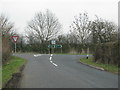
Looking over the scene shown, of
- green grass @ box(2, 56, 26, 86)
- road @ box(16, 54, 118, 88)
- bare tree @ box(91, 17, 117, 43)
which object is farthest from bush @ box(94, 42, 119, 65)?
bare tree @ box(91, 17, 117, 43)

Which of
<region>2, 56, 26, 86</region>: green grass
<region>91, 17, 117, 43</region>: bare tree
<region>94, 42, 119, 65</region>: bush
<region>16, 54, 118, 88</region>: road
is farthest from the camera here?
<region>91, 17, 117, 43</region>: bare tree

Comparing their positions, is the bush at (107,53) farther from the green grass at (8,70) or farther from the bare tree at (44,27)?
the bare tree at (44,27)

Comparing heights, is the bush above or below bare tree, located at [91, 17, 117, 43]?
below

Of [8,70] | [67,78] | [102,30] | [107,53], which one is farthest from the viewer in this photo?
[102,30]

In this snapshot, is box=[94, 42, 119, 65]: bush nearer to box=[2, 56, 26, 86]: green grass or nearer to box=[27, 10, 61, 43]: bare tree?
box=[2, 56, 26, 86]: green grass

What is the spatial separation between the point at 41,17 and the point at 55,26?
516 centimetres

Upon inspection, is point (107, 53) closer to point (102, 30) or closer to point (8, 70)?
point (8, 70)

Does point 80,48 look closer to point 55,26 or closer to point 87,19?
point 87,19

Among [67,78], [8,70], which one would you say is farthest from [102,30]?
[67,78]

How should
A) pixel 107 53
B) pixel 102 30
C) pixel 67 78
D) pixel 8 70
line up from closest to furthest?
1. pixel 67 78
2. pixel 8 70
3. pixel 107 53
4. pixel 102 30

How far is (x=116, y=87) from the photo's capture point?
893 cm

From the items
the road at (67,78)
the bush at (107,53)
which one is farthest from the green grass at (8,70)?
the bush at (107,53)

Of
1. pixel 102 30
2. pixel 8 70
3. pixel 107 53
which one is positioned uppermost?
pixel 102 30

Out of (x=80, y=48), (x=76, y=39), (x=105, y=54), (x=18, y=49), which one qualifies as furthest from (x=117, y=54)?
(x=76, y=39)
